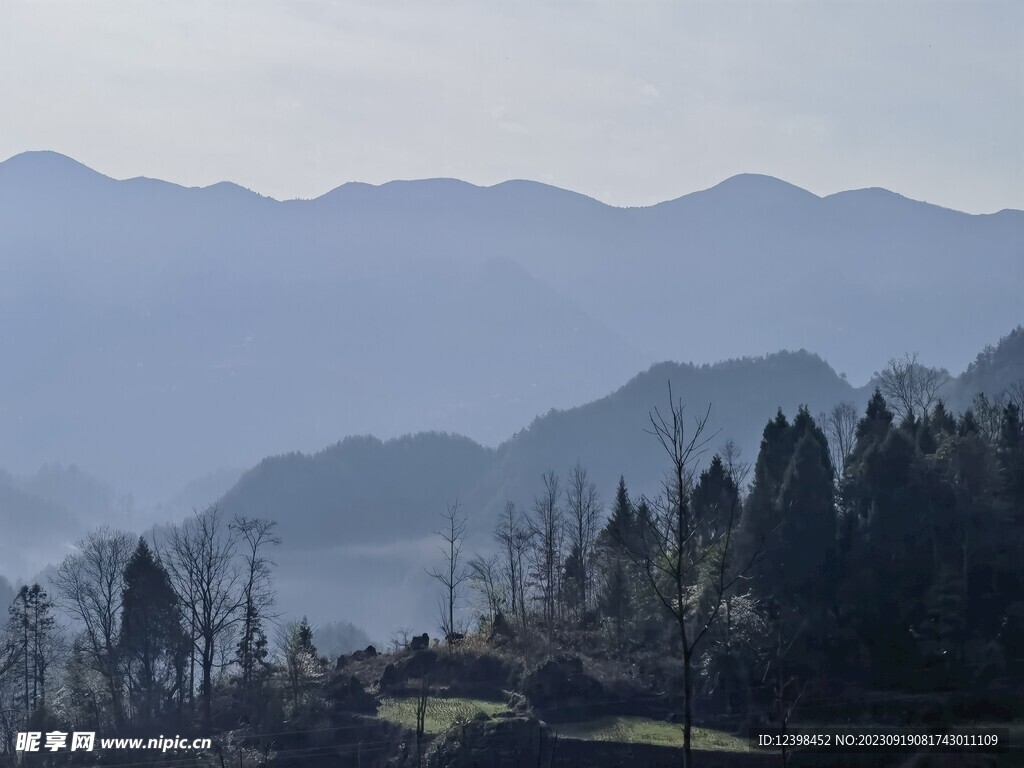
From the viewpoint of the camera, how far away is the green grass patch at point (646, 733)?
137ft

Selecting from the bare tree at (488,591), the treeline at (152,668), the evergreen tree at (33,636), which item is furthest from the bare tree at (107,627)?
the bare tree at (488,591)

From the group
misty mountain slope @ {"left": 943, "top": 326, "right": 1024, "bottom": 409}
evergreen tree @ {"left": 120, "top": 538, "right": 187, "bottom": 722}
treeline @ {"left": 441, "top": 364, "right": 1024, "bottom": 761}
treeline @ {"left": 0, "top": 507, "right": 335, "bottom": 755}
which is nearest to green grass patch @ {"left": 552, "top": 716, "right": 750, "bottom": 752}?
treeline @ {"left": 441, "top": 364, "right": 1024, "bottom": 761}

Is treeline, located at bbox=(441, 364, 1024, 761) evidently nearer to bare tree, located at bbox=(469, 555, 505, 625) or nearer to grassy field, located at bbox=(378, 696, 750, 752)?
grassy field, located at bbox=(378, 696, 750, 752)

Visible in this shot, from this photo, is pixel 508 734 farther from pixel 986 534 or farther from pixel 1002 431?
pixel 1002 431

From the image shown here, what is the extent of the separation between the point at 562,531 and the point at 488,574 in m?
10.1

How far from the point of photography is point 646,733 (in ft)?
144

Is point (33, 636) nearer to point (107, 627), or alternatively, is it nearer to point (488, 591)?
point (107, 627)

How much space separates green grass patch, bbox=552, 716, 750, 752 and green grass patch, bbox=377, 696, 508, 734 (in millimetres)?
3272

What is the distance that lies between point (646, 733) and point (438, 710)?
348 inches

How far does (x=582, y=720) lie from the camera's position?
153 ft

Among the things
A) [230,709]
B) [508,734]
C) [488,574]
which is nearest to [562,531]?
[488,574]

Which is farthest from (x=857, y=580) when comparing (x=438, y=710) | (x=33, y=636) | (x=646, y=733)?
(x=33, y=636)

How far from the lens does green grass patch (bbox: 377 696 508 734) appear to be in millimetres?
45750

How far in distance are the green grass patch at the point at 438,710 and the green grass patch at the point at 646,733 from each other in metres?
3.27
